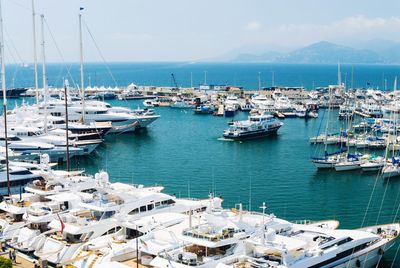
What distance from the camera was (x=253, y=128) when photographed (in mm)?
74188

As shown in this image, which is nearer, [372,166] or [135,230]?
[135,230]

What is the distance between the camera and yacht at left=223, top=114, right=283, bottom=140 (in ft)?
238

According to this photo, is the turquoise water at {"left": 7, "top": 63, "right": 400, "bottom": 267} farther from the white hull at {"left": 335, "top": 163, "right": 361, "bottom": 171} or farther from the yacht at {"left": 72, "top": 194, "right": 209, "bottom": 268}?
Answer: the yacht at {"left": 72, "top": 194, "right": 209, "bottom": 268}

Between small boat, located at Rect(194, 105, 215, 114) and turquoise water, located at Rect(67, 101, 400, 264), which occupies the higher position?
small boat, located at Rect(194, 105, 215, 114)

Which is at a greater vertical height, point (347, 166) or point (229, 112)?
point (229, 112)

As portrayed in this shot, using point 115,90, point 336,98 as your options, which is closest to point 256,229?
point 336,98

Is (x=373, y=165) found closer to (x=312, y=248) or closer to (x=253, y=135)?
A: (x=253, y=135)

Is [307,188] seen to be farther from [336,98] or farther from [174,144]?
[336,98]

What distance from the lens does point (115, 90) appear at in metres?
139

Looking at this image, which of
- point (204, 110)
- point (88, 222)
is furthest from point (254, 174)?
point (204, 110)

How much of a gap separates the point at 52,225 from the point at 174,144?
40.9 m

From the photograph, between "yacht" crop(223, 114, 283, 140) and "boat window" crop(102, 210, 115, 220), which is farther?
"yacht" crop(223, 114, 283, 140)

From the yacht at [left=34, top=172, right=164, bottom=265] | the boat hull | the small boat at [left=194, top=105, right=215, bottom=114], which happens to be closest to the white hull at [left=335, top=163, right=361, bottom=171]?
the boat hull

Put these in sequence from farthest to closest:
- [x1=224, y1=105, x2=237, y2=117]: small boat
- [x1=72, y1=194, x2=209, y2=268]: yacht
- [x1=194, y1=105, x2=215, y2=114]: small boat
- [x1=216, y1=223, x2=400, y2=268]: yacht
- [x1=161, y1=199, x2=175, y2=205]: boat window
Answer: [x1=194, y1=105, x2=215, y2=114]: small boat, [x1=224, y1=105, x2=237, y2=117]: small boat, [x1=161, y1=199, x2=175, y2=205]: boat window, [x1=72, y1=194, x2=209, y2=268]: yacht, [x1=216, y1=223, x2=400, y2=268]: yacht
